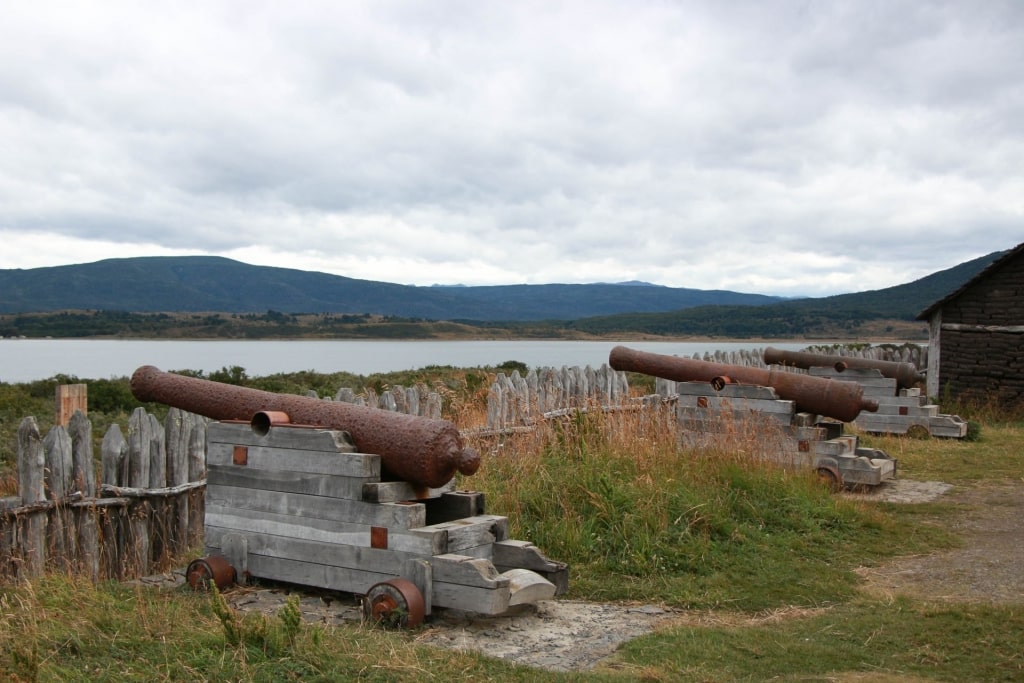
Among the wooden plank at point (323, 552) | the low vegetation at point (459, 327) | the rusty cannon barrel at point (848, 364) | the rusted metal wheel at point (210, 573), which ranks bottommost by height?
the rusted metal wheel at point (210, 573)

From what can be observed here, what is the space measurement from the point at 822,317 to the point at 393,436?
9112 centimetres

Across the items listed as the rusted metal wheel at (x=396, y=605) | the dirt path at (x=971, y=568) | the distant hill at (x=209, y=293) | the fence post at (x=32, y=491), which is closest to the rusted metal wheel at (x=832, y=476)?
the dirt path at (x=971, y=568)

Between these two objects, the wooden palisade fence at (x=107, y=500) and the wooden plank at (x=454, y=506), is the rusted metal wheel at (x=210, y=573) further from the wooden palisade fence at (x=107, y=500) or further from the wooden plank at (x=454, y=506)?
the wooden plank at (x=454, y=506)

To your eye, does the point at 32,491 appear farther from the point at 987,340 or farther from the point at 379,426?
the point at 987,340

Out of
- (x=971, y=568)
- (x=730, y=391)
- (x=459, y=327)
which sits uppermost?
(x=459, y=327)

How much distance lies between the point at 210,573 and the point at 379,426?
1525mm

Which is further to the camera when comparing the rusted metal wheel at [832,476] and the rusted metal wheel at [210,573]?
the rusted metal wheel at [832,476]

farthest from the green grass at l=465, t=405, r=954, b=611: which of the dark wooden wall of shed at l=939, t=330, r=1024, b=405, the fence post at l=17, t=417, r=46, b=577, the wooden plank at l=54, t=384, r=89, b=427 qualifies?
the dark wooden wall of shed at l=939, t=330, r=1024, b=405

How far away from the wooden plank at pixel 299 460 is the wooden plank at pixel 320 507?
17 centimetres

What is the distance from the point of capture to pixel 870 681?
14.8 ft

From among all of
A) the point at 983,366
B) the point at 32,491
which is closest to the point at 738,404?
the point at 32,491

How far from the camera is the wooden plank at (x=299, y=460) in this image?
5.72m

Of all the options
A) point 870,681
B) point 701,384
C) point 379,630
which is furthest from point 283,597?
point 701,384

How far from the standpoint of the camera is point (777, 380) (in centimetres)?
1084
